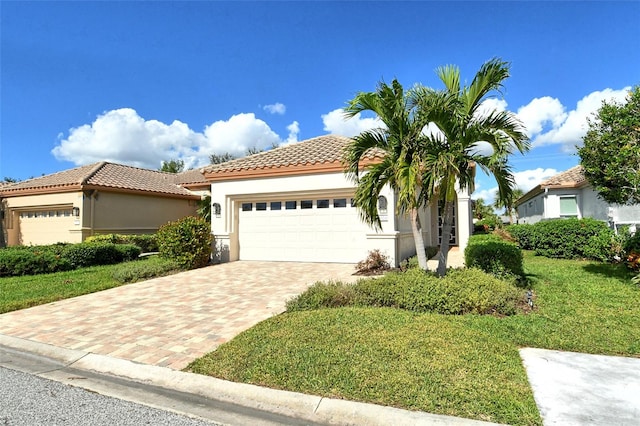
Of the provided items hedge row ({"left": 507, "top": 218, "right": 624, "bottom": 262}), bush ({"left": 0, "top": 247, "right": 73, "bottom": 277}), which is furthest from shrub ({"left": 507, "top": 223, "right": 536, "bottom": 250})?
bush ({"left": 0, "top": 247, "right": 73, "bottom": 277})

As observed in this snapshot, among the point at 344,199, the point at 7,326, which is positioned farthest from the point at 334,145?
the point at 7,326

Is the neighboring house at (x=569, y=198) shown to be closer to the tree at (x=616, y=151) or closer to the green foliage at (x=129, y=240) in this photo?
the tree at (x=616, y=151)

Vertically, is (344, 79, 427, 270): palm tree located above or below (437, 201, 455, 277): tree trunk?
above

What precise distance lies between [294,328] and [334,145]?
10039 millimetres

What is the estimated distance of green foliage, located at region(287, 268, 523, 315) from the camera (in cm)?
590

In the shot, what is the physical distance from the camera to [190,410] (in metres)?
3.30

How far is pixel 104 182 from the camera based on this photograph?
17188 millimetres

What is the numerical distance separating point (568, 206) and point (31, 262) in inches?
991

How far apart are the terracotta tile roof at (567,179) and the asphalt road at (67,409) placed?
70.2ft

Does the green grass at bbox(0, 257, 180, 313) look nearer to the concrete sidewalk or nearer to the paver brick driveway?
the paver brick driveway

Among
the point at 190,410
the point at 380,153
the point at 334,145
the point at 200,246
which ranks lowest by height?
the point at 190,410

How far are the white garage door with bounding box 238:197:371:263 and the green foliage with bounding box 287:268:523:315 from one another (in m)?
5.12

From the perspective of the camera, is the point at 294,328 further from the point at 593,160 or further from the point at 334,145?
the point at 334,145

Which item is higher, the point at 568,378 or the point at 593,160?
the point at 593,160
